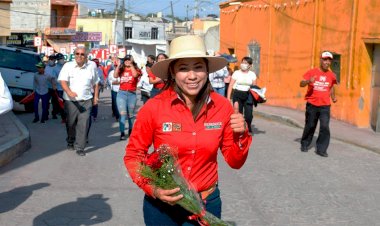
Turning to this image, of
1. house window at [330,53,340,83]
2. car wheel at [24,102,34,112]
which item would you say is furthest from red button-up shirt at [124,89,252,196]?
car wheel at [24,102,34,112]

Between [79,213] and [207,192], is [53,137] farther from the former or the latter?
[207,192]

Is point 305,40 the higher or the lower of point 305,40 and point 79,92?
the higher

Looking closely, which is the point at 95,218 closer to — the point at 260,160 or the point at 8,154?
the point at 8,154

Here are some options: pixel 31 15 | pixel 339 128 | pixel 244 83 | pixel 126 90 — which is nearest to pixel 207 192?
pixel 126 90

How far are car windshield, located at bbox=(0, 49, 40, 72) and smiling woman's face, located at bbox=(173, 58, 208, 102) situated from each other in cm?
1661

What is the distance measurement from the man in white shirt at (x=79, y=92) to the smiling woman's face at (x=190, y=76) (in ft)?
21.8

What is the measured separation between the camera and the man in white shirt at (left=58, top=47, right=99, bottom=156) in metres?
9.93

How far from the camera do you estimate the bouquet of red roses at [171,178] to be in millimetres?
3078

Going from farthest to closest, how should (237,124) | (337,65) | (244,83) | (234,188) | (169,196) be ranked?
1. (337,65)
2. (244,83)
3. (234,188)
4. (237,124)
5. (169,196)

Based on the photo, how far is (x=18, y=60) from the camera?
19594 millimetres

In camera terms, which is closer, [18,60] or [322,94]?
[322,94]

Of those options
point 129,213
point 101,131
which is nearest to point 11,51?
point 101,131

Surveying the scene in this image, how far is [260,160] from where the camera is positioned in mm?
9828

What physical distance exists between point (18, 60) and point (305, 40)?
9.46m
